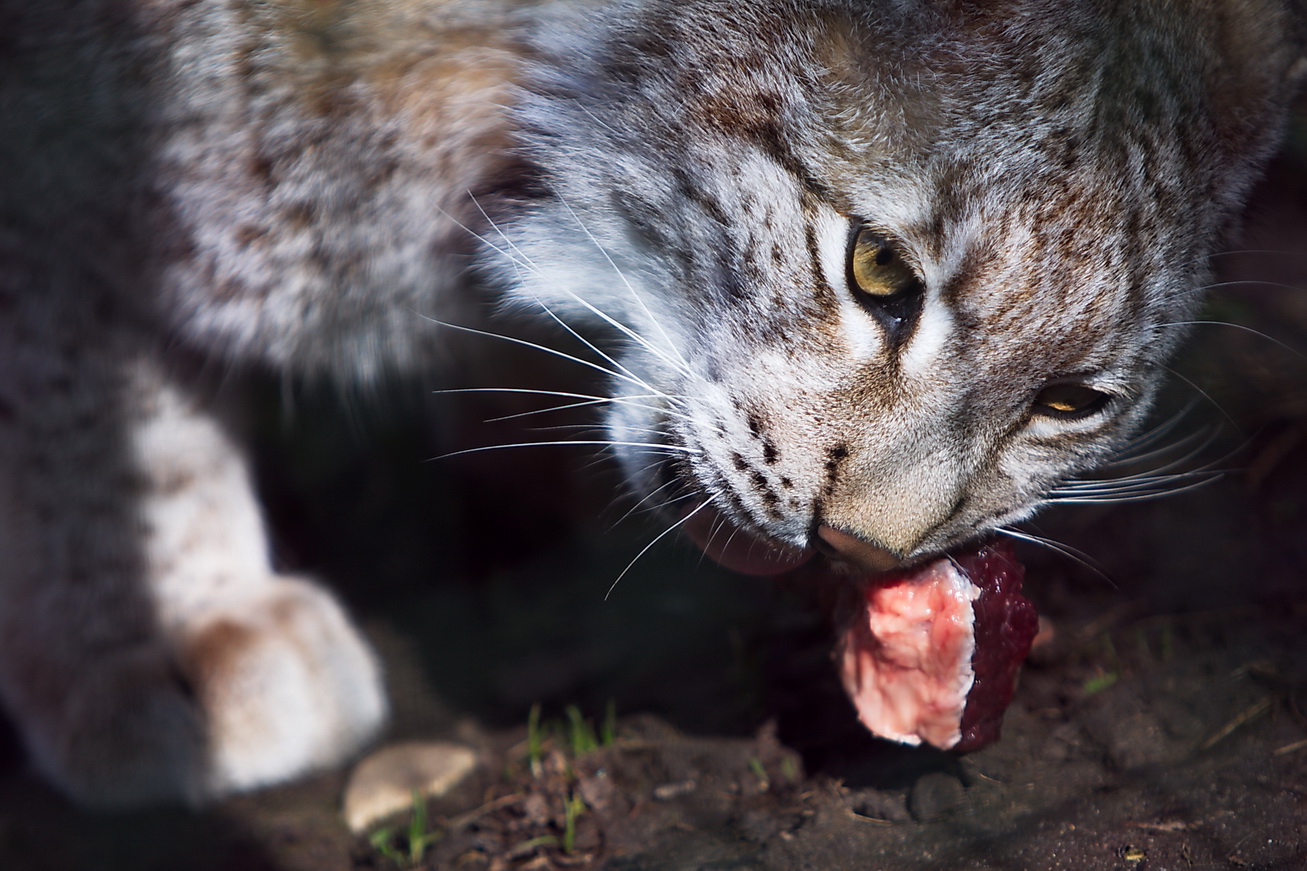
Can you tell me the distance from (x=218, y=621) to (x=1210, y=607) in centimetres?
145

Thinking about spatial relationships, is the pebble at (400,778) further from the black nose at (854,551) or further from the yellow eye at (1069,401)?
the yellow eye at (1069,401)

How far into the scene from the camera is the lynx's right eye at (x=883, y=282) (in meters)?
1.13

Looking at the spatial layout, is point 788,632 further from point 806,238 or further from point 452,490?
point 452,490

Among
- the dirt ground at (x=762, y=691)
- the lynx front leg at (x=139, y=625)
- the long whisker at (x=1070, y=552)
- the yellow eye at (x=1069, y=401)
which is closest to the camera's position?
the dirt ground at (x=762, y=691)

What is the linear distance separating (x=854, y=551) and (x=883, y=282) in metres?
0.29

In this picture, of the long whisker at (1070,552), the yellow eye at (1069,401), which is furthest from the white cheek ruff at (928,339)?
the long whisker at (1070,552)

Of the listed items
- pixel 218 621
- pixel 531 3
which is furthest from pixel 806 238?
pixel 218 621

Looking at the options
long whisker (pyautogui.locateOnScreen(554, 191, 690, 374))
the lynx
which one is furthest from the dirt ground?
long whisker (pyautogui.locateOnScreen(554, 191, 690, 374))

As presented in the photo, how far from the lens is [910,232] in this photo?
1.10 meters

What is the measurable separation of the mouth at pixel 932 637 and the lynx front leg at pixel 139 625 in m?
0.80

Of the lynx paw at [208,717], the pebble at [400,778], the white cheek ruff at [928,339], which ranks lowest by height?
the lynx paw at [208,717]

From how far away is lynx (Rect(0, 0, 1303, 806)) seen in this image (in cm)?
111

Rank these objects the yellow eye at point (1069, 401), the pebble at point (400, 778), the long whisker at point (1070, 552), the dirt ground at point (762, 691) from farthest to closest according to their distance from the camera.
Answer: the pebble at point (400, 778)
the long whisker at point (1070, 552)
the yellow eye at point (1069, 401)
the dirt ground at point (762, 691)

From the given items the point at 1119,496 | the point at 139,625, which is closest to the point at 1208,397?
the point at 1119,496
